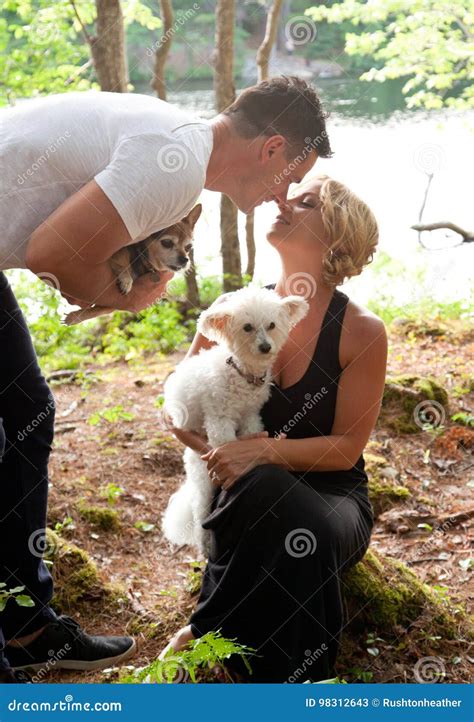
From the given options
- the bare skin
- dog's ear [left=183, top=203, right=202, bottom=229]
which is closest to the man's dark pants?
the bare skin

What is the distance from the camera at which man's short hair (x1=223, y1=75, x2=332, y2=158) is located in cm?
222

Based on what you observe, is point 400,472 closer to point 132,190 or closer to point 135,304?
point 135,304

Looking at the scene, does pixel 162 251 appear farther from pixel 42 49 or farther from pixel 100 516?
pixel 42 49

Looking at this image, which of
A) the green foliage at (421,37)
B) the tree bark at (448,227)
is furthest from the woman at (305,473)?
the green foliage at (421,37)

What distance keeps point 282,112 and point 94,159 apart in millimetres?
695

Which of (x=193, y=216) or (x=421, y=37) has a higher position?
(x=421, y=37)

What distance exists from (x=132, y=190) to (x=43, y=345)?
3691mm

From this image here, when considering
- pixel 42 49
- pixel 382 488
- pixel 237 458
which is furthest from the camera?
pixel 42 49

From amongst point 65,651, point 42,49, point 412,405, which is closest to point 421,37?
point 42,49

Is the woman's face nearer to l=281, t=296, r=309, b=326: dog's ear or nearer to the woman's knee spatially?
l=281, t=296, r=309, b=326: dog's ear

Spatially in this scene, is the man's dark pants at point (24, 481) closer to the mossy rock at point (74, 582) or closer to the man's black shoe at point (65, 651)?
the man's black shoe at point (65, 651)

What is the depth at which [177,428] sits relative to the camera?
2.69m

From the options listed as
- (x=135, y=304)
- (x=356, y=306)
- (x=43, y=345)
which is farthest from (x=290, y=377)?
(x=43, y=345)

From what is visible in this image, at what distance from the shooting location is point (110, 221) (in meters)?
1.79
